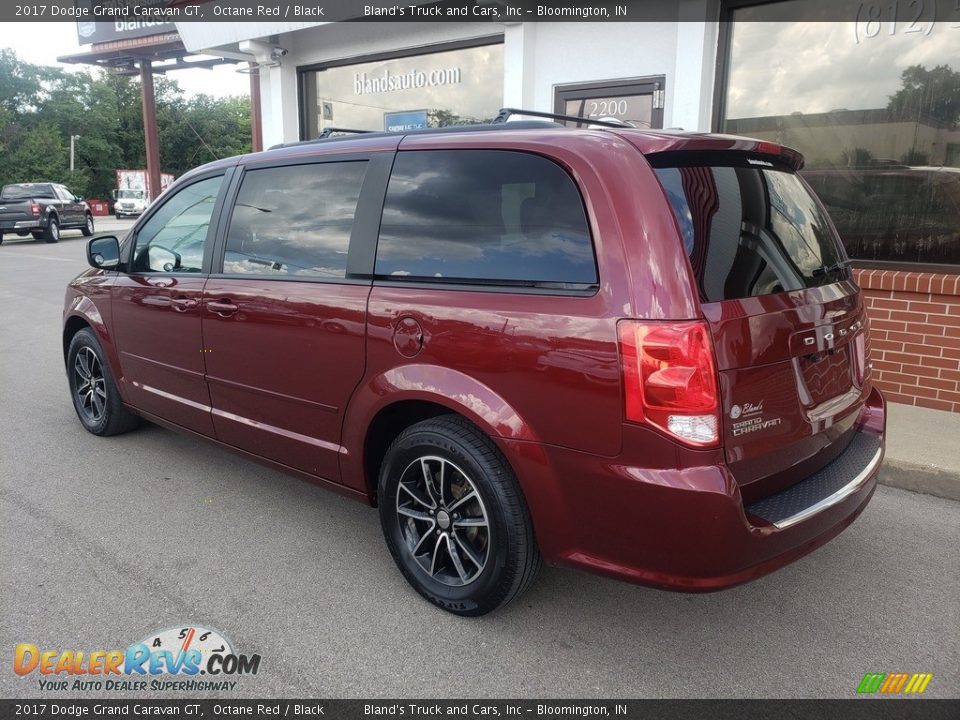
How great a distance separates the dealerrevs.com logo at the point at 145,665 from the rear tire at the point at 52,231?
2473 centimetres

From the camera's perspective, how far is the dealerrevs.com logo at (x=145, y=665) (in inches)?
99.5

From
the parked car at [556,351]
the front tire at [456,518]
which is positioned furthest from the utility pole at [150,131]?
the front tire at [456,518]

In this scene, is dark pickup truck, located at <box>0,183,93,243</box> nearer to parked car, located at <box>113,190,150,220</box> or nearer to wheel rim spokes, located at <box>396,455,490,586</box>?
parked car, located at <box>113,190,150,220</box>

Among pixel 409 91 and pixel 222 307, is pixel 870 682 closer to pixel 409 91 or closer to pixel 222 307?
pixel 222 307

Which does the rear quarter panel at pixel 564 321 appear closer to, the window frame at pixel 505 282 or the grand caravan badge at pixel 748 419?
the window frame at pixel 505 282

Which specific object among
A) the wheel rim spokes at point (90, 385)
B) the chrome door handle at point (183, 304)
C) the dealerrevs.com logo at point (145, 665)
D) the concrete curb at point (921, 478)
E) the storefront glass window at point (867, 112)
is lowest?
the dealerrevs.com logo at point (145, 665)

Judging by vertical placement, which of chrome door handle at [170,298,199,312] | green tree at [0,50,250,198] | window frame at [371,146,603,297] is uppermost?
green tree at [0,50,250,198]

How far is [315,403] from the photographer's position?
10.7ft

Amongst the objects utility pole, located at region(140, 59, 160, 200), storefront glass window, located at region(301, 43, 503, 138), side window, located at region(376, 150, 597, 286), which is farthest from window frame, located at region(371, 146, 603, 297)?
utility pole, located at region(140, 59, 160, 200)

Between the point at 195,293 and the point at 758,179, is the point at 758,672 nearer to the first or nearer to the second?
the point at 758,179

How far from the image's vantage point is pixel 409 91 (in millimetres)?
9727

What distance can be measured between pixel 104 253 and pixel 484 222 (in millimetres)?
2969

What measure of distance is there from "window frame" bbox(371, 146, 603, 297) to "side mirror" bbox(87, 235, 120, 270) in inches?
92.8

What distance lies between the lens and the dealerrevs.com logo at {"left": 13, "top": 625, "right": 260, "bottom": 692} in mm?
2527
